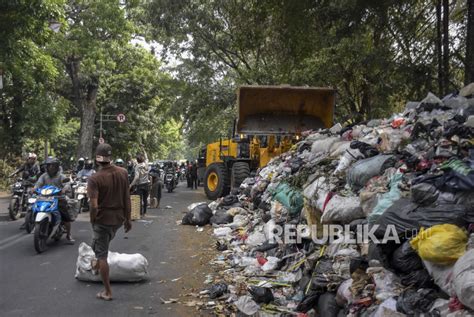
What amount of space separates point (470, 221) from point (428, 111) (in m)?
3.55

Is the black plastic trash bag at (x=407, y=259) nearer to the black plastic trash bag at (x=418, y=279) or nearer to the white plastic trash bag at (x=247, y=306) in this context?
the black plastic trash bag at (x=418, y=279)

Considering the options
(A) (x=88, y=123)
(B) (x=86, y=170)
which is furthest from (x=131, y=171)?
(A) (x=88, y=123)

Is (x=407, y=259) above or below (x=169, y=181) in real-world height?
below

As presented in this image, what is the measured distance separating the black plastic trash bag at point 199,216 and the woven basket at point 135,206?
4.57 ft

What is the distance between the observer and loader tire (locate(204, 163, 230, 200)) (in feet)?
48.6

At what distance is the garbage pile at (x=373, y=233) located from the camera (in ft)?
11.5

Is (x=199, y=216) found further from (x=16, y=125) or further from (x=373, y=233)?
(x=16, y=125)

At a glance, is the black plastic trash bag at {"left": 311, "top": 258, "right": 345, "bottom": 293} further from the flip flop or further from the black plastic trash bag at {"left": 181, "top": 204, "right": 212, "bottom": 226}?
the black plastic trash bag at {"left": 181, "top": 204, "right": 212, "bottom": 226}

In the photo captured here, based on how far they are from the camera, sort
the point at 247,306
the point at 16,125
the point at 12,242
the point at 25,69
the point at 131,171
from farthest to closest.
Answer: the point at 16,125 < the point at 25,69 < the point at 131,171 < the point at 12,242 < the point at 247,306

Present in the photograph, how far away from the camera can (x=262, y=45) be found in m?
20.6

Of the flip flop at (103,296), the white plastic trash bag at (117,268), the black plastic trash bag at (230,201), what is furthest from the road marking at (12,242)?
the black plastic trash bag at (230,201)

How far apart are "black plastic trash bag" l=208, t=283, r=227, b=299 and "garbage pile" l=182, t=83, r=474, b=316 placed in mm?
14

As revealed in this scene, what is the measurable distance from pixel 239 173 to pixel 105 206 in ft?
27.9

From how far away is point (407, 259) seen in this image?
381 centimetres
